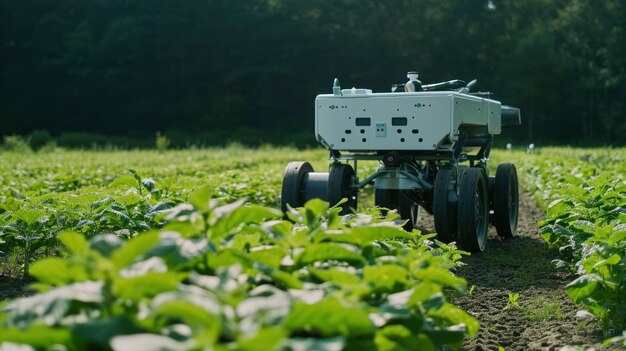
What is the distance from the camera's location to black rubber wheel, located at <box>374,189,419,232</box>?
8.10 meters

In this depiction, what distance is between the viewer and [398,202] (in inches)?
333

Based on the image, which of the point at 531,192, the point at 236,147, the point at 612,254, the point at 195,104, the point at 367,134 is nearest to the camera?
the point at 612,254

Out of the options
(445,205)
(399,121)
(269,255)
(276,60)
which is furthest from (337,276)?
(276,60)

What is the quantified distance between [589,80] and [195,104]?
25.3m

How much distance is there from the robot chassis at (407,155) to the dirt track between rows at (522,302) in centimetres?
43

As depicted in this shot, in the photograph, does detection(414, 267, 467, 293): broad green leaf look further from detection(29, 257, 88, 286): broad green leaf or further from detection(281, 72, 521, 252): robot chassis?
detection(281, 72, 521, 252): robot chassis

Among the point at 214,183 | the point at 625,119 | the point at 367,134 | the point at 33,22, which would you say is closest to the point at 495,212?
the point at 367,134

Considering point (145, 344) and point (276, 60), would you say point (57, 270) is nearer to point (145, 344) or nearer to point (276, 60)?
point (145, 344)

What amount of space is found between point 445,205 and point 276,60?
49160 millimetres

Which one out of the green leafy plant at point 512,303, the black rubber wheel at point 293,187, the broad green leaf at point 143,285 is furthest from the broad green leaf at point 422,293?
the black rubber wheel at point 293,187

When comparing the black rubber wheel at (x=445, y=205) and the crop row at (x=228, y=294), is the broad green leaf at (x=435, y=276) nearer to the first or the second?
the crop row at (x=228, y=294)

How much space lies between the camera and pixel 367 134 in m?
7.91

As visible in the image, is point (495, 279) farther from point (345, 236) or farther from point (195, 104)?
point (195, 104)

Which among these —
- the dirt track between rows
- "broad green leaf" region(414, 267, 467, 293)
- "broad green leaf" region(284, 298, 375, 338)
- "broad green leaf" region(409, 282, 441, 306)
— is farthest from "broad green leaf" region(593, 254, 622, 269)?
"broad green leaf" region(284, 298, 375, 338)
